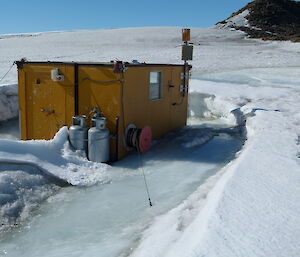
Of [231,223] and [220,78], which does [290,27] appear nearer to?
[220,78]

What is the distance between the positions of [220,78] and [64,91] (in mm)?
10297

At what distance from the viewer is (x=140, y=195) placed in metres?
5.43

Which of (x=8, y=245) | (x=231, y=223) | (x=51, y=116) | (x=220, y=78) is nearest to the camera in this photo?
(x=231, y=223)

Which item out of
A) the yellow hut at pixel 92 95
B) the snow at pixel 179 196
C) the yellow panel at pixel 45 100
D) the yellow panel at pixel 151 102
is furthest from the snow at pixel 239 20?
the yellow panel at pixel 45 100

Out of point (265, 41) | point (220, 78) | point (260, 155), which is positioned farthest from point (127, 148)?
point (265, 41)

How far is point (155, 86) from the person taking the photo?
8.48 m

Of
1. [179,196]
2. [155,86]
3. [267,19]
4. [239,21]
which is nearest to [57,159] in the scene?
[179,196]

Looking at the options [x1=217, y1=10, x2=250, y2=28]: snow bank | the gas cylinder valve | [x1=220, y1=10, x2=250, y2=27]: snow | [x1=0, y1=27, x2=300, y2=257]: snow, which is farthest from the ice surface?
[x1=220, y1=10, x2=250, y2=27]: snow

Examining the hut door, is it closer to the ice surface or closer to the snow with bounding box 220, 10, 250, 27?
the ice surface

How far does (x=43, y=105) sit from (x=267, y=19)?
4218cm

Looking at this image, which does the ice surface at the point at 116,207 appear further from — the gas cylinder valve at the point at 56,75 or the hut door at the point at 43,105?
the gas cylinder valve at the point at 56,75

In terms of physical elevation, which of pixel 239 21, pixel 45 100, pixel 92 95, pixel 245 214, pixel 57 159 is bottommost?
pixel 57 159

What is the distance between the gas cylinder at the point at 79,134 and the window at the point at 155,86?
1.90 metres

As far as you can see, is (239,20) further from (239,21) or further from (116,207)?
(116,207)
